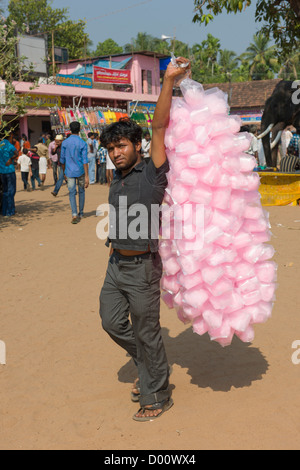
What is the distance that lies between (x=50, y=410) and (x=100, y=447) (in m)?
0.59

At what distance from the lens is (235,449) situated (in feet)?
9.29

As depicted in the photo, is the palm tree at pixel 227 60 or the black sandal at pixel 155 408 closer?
the black sandal at pixel 155 408

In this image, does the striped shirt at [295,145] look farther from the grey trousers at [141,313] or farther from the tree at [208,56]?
the tree at [208,56]

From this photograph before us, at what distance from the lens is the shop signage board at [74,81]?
27547 mm

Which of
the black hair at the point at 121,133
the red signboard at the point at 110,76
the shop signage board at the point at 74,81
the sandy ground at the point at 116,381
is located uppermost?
the red signboard at the point at 110,76

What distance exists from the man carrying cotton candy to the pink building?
56.0 ft

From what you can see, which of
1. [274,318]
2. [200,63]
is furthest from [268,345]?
[200,63]

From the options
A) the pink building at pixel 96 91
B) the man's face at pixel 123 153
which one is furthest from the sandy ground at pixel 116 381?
the pink building at pixel 96 91

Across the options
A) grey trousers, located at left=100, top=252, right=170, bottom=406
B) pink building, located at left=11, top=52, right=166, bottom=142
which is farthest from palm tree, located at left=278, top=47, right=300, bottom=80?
grey trousers, located at left=100, top=252, right=170, bottom=406

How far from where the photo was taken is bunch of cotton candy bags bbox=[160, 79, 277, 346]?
288 cm

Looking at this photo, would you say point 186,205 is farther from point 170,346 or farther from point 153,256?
point 170,346

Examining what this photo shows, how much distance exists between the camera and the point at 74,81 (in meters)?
28.2

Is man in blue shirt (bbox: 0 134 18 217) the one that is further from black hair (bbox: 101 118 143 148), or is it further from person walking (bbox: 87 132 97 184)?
black hair (bbox: 101 118 143 148)

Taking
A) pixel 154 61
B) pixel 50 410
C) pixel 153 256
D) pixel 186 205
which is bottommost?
pixel 50 410
